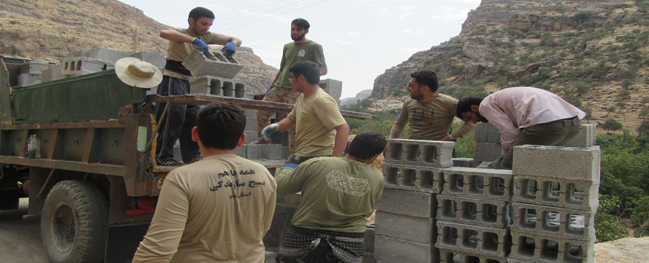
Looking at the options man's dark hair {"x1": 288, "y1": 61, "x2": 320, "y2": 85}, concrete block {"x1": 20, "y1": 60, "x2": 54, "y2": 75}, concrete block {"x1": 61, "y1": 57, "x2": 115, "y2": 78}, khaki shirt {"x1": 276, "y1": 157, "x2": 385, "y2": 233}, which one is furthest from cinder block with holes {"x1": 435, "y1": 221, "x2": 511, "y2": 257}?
concrete block {"x1": 20, "y1": 60, "x2": 54, "y2": 75}

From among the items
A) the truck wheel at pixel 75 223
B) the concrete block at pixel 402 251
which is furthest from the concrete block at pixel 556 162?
the truck wheel at pixel 75 223

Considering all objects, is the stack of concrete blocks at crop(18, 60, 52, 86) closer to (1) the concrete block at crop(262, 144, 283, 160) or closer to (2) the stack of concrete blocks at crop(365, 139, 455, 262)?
(1) the concrete block at crop(262, 144, 283, 160)

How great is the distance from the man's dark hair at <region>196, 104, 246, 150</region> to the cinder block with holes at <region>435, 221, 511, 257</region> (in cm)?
198

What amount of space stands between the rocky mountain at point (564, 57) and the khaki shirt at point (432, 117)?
25.9 meters

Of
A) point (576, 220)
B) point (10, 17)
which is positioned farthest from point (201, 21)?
point (10, 17)

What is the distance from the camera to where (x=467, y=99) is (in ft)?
12.8

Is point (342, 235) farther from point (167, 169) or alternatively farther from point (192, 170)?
point (167, 169)

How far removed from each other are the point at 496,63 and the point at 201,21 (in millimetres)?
42801

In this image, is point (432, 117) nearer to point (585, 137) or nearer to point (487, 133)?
point (487, 133)

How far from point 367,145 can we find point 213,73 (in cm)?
280

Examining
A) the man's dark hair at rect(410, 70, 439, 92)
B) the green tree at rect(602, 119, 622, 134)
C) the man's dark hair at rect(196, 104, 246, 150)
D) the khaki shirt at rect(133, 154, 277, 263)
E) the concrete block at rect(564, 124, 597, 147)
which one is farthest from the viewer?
the green tree at rect(602, 119, 622, 134)

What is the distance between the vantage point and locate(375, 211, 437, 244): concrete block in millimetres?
3283

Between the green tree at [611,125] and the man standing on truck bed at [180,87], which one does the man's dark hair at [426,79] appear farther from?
the green tree at [611,125]

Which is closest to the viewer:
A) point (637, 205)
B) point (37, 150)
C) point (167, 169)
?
point (167, 169)
